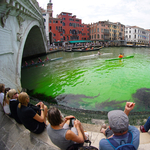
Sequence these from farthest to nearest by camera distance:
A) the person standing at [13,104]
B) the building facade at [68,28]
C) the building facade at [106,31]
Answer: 1. the building facade at [106,31]
2. the building facade at [68,28]
3. the person standing at [13,104]

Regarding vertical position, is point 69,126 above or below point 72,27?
below

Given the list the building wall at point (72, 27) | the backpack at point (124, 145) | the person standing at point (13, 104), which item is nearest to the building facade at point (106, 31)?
the building wall at point (72, 27)

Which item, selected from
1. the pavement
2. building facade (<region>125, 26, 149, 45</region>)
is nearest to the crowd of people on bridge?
the pavement

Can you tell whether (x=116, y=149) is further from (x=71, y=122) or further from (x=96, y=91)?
(x=96, y=91)

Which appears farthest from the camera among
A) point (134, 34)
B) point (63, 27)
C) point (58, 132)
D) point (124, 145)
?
point (134, 34)

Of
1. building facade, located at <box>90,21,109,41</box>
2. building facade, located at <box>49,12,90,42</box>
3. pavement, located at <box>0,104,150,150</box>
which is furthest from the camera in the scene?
building facade, located at <box>90,21,109,41</box>

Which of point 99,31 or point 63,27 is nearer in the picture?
point 63,27

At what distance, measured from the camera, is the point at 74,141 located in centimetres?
202

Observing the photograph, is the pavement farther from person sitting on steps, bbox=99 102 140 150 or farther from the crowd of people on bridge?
person sitting on steps, bbox=99 102 140 150

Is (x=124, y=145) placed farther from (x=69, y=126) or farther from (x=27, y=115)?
(x=27, y=115)

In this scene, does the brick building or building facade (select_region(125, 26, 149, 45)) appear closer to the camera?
the brick building

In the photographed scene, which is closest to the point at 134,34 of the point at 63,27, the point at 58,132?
the point at 63,27

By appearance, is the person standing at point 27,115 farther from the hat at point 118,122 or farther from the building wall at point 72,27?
the building wall at point 72,27

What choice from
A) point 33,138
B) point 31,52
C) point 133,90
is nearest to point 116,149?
point 33,138
